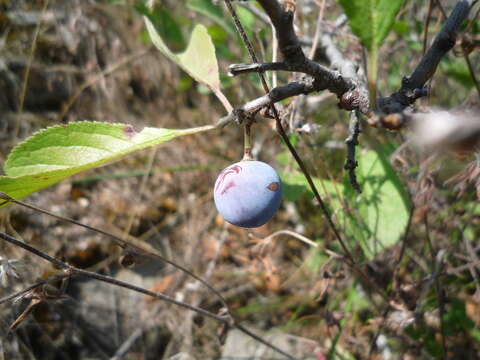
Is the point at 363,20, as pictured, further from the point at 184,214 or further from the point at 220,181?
the point at 184,214

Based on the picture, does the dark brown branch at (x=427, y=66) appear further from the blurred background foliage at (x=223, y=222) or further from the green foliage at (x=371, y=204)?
the green foliage at (x=371, y=204)

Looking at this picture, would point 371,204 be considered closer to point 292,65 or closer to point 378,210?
point 378,210

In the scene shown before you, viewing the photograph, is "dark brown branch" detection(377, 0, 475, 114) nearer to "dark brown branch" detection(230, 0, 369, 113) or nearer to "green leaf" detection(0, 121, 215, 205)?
"dark brown branch" detection(230, 0, 369, 113)

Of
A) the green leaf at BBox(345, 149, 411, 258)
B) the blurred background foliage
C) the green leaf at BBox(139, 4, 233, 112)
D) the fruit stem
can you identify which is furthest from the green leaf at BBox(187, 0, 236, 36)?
the fruit stem

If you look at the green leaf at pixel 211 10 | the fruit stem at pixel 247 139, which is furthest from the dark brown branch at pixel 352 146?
the green leaf at pixel 211 10

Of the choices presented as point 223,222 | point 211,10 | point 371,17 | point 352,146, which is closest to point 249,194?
point 352,146

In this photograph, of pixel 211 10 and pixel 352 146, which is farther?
pixel 211 10
